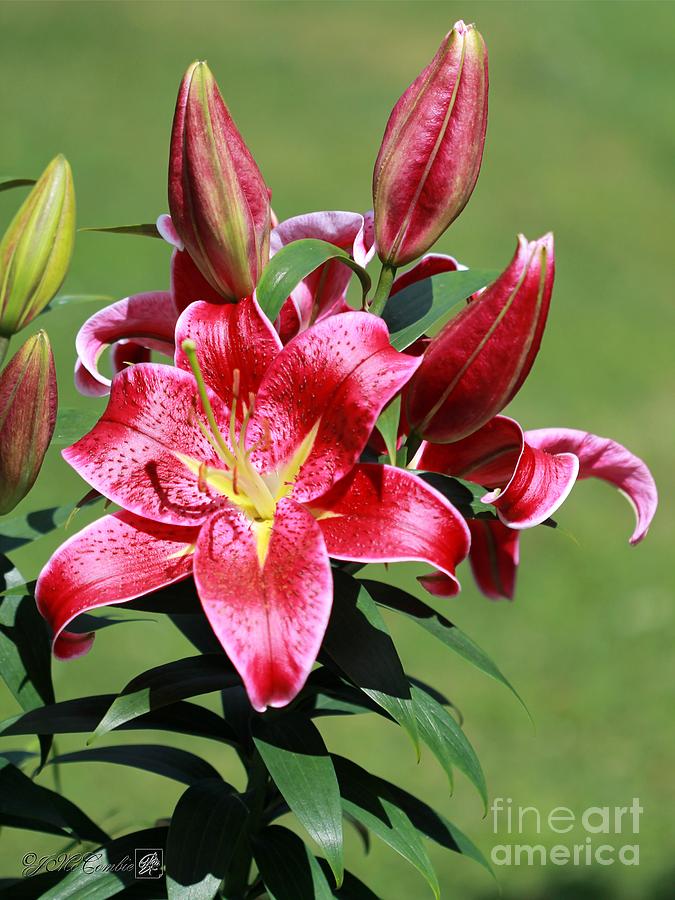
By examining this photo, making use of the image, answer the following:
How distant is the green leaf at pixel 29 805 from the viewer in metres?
0.63

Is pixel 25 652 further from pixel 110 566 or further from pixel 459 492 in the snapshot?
pixel 459 492

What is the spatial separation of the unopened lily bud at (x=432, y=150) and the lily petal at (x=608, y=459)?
0.12 metres

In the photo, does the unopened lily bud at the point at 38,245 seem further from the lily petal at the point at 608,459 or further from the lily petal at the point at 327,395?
the lily petal at the point at 608,459

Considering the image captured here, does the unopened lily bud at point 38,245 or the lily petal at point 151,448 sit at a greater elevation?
the unopened lily bud at point 38,245

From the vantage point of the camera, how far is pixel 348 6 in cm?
613

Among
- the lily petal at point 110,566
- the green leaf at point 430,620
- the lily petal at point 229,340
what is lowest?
the green leaf at point 430,620

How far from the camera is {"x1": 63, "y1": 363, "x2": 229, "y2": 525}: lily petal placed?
0.53 m

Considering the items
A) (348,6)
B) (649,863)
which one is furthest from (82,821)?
(348,6)

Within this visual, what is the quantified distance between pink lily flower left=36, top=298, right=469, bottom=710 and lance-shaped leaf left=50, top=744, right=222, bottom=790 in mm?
156

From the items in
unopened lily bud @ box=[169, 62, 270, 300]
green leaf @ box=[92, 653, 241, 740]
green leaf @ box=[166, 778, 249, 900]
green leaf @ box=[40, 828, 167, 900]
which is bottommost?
green leaf @ box=[40, 828, 167, 900]

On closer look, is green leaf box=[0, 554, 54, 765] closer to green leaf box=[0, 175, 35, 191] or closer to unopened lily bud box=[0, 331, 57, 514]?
unopened lily bud box=[0, 331, 57, 514]
